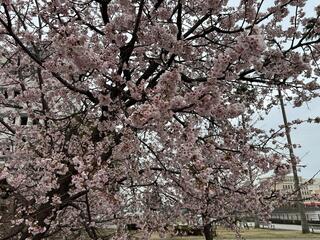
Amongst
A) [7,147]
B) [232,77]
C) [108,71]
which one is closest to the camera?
[232,77]

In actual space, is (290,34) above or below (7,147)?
above

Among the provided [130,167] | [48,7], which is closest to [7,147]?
[48,7]

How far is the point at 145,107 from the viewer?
3.05 m

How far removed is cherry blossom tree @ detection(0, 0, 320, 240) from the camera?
3446mm

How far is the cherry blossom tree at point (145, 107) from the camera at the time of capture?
3446 millimetres

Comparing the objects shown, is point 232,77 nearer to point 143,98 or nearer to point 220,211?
point 143,98

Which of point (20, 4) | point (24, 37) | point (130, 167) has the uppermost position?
point (20, 4)

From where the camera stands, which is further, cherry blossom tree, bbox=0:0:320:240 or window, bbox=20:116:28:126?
window, bbox=20:116:28:126

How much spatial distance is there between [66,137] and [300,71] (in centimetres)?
337

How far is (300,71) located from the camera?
467 centimetres

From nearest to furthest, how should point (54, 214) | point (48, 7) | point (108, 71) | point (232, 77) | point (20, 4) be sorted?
1. point (232, 77)
2. point (108, 71)
3. point (54, 214)
4. point (48, 7)
5. point (20, 4)

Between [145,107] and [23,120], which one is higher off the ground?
[23,120]

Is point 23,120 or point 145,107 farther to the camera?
point 23,120

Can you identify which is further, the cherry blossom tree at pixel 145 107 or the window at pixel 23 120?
the window at pixel 23 120
